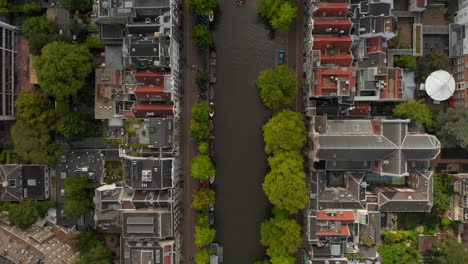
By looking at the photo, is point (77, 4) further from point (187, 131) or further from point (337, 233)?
point (337, 233)

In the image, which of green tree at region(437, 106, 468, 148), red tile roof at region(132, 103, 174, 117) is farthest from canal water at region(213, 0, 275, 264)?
green tree at region(437, 106, 468, 148)

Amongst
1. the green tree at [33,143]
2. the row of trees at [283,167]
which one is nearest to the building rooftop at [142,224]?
the green tree at [33,143]

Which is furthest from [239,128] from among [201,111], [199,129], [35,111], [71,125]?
[35,111]

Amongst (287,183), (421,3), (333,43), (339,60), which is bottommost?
(287,183)

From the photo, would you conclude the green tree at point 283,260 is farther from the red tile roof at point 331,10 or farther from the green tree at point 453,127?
the red tile roof at point 331,10

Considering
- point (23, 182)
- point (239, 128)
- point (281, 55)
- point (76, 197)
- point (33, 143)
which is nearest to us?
point (33, 143)

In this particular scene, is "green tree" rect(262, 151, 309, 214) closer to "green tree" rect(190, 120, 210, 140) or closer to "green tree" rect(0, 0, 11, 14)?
"green tree" rect(190, 120, 210, 140)
